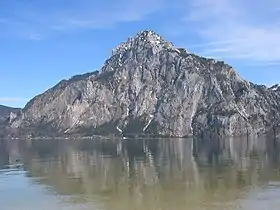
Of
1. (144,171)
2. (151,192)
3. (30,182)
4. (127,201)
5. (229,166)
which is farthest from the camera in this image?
(229,166)

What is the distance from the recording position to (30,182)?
3553 inches

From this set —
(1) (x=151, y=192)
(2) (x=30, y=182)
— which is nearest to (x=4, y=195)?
(2) (x=30, y=182)

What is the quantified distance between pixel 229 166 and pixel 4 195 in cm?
5710

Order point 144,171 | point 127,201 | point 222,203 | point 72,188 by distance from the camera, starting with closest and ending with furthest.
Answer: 1. point 222,203
2. point 127,201
3. point 72,188
4. point 144,171

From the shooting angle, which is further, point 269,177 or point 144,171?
point 144,171

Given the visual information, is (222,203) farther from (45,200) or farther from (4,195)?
(4,195)

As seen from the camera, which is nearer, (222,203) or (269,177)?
(222,203)

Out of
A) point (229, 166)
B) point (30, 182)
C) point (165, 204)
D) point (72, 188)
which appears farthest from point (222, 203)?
point (229, 166)

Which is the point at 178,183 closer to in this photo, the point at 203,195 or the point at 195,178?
the point at 195,178

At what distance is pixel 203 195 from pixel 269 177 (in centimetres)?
2491

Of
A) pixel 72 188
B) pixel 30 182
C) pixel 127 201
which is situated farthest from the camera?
pixel 30 182

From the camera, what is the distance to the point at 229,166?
116m

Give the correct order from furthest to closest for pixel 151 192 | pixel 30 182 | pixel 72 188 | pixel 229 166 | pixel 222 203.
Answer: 1. pixel 229 166
2. pixel 30 182
3. pixel 72 188
4. pixel 151 192
5. pixel 222 203

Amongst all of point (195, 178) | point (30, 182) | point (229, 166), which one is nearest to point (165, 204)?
point (195, 178)
